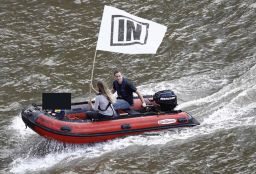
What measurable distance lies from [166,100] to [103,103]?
5.52ft

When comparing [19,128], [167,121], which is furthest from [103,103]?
[19,128]

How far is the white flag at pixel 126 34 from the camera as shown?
14273 millimetres

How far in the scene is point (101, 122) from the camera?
45.1 ft

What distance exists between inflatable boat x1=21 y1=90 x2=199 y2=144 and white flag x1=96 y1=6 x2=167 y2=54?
49.3 inches

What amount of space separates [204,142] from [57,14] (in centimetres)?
1101

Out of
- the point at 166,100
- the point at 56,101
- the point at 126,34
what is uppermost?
the point at 126,34

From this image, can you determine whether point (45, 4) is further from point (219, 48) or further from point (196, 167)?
point (196, 167)

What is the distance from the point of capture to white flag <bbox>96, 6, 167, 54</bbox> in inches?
562

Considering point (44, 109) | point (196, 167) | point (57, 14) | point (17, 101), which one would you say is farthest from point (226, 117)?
point (57, 14)

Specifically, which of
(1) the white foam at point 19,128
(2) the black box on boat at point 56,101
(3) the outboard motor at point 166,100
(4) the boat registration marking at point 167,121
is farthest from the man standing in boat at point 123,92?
(1) the white foam at point 19,128

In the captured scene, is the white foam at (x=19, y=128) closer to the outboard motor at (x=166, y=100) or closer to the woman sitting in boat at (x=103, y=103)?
the woman sitting in boat at (x=103, y=103)

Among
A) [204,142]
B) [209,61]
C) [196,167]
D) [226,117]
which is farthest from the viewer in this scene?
[209,61]

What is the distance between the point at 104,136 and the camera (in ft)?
45.1

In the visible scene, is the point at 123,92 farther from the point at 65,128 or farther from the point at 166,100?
the point at 65,128
